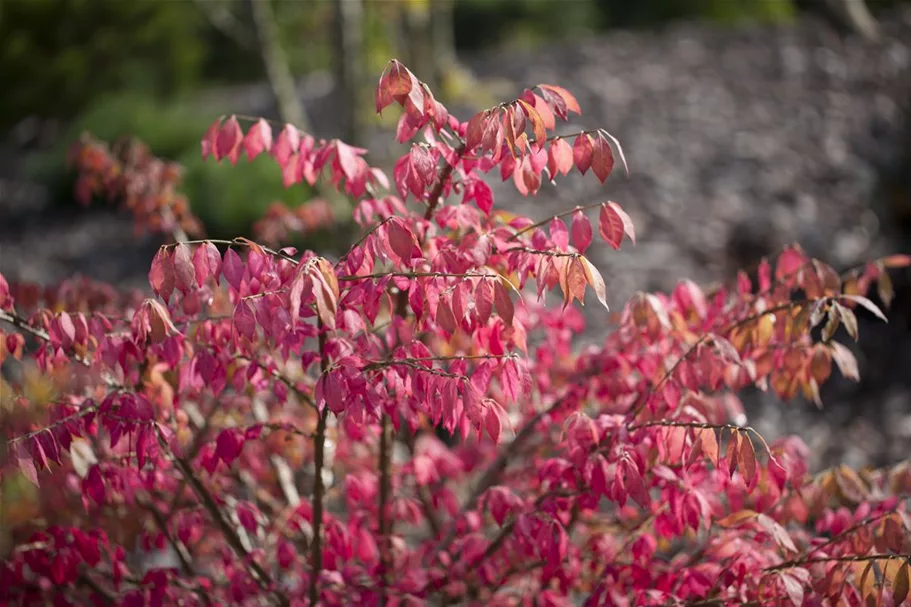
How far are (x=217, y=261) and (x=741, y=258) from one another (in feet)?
14.4

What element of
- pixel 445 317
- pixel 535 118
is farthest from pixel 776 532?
pixel 535 118

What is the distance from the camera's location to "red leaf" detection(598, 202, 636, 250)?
1.78 metres

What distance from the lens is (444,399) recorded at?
162 cm

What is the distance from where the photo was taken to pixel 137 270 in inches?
238

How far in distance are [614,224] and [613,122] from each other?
232 inches

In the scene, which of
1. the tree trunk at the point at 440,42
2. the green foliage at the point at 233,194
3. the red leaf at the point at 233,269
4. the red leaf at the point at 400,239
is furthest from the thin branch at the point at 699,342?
the tree trunk at the point at 440,42

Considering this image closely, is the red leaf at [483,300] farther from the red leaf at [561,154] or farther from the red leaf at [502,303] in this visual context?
the red leaf at [561,154]

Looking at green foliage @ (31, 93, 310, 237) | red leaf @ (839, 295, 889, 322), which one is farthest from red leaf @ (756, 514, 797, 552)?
green foliage @ (31, 93, 310, 237)

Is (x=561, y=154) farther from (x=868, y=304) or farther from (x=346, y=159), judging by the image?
(x=868, y=304)

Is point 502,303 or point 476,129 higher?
point 476,129

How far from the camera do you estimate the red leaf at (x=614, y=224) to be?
178 centimetres

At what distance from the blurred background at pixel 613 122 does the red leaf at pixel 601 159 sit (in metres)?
1.76

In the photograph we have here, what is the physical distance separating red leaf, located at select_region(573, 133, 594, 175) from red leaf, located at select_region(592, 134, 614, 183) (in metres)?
0.01

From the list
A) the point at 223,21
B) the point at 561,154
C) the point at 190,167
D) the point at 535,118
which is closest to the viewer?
the point at 535,118
